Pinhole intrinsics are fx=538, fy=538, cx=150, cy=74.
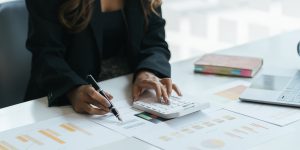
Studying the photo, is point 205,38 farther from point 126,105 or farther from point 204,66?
point 126,105

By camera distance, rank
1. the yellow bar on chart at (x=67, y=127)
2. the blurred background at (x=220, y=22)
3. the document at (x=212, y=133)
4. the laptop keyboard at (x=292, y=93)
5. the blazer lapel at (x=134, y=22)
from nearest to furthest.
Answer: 1. the document at (x=212, y=133)
2. the yellow bar on chart at (x=67, y=127)
3. the laptop keyboard at (x=292, y=93)
4. the blazer lapel at (x=134, y=22)
5. the blurred background at (x=220, y=22)

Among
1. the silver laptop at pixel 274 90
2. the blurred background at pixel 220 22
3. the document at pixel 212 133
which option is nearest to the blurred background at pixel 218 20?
the blurred background at pixel 220 22

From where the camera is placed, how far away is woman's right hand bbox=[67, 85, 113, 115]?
4.47 feet

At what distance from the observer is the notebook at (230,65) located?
63.6 inches

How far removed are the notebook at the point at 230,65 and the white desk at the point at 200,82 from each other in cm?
2

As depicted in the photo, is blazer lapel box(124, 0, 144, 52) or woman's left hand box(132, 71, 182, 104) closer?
woman's left hand box(132, 71, 182, 104)

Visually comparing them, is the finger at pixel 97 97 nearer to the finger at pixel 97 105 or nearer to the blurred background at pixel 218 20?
the finger at pixel 97 105

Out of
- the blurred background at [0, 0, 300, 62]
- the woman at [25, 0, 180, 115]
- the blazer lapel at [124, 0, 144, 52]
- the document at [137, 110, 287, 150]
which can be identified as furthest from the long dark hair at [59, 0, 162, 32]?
the blurred background at [0, 0, 300, 62]

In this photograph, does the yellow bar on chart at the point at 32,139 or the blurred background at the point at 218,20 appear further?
the blurred background at the point at 218,20

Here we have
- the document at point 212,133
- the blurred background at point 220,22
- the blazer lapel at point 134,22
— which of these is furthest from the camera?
the blurred background at point 220,22

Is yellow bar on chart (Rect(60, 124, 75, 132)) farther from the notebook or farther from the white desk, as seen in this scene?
the notebook

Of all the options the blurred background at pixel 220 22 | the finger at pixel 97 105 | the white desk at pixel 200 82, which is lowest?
the blurred background at pixel 220 22

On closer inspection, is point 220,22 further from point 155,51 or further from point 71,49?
point 71,49

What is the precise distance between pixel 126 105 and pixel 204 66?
338 millimetres
